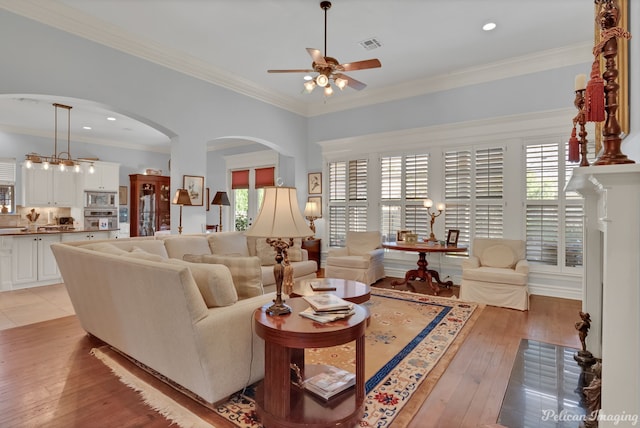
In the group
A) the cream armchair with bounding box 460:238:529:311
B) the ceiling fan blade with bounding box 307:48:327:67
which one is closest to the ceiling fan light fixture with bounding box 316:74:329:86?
the ceiling fan blade with bounding box 307:48:327:67

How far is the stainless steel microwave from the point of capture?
25.8 ft

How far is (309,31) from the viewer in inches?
158

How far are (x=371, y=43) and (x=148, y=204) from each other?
24.0ft

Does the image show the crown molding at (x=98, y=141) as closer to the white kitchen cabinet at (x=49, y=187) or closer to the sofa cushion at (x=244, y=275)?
the white kitchen cabinet at (x=49, y=187)

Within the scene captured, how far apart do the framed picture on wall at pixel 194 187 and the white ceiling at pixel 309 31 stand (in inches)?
52.9

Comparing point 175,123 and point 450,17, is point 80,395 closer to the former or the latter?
point 175,123

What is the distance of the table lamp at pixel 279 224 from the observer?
1.88 metres

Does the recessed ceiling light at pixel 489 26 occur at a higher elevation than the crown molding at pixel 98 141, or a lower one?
higher

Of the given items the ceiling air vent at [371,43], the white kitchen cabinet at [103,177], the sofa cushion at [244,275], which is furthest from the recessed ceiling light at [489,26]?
the white kitchen cabinet at [103,177]

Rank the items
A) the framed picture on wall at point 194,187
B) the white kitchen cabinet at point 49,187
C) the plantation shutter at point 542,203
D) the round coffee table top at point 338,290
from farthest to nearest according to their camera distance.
Result: the white kitchen cabinet at point 49,187 < the framed picture on wall at point 194,187 < the plantation shutter at point 542,203 < the round coffee table top at point 338,290

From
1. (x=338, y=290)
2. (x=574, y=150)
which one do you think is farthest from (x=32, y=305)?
(x=574, y=150)

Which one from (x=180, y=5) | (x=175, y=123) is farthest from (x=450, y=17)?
(x=175, y=123)

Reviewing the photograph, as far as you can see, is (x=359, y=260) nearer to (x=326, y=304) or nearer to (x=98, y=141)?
(x=326, y=304)

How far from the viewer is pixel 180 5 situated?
11.4 feet
